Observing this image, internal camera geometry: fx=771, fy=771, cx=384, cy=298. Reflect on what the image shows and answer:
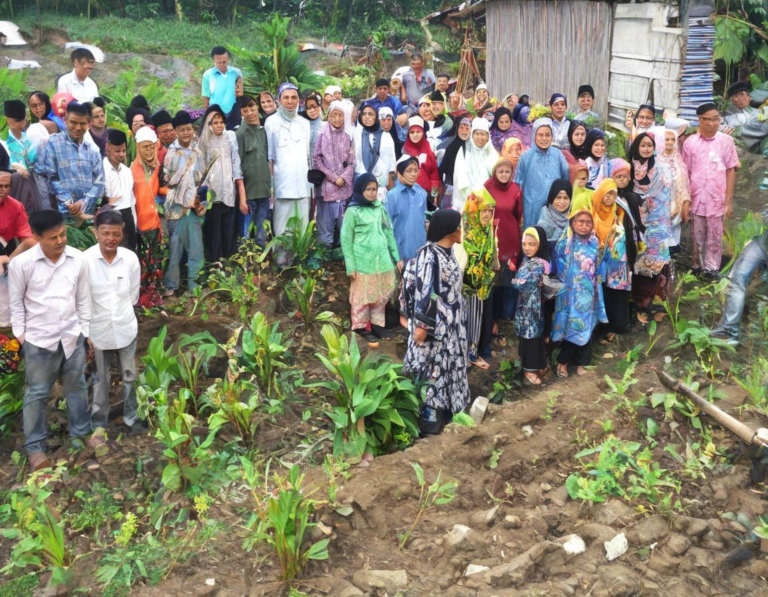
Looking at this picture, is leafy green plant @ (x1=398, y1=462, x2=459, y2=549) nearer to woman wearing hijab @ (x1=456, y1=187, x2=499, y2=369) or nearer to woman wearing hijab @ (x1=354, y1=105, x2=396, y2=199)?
woman wearing hijab @ (x1=456, y1=187, x2=499, y2=369)

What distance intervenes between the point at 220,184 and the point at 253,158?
45 cm

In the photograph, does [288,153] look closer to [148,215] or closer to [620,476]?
[148,215]

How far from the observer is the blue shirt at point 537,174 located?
746cm

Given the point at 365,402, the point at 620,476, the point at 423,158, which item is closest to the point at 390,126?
the point at 423,158

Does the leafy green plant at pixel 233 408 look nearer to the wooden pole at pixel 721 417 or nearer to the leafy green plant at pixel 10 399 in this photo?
the leafy green plant at pixel 10 399

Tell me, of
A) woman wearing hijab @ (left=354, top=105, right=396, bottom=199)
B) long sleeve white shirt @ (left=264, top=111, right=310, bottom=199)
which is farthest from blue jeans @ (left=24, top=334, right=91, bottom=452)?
woman wearing hijab @ (left=354, top=105, right=396, bottom=199)

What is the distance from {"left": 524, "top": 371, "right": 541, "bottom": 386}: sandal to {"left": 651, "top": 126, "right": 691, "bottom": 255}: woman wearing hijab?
7.16 ft

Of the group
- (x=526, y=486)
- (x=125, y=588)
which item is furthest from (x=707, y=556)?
(x=125, y=588)

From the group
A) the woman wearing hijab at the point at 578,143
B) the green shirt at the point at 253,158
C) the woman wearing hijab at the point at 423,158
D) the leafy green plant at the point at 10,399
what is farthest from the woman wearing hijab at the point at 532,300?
the leafy green plant at the point at 10,399

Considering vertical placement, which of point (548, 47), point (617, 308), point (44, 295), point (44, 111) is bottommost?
point (617, 308)

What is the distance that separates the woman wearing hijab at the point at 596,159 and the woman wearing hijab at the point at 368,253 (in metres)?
2.12

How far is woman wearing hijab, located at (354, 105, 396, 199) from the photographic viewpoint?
8.10 meters

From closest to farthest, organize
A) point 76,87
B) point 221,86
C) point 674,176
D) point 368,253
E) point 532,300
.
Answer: point 532,300 → point 368,253 → point 674,176 → point 76,87 → point 221,86

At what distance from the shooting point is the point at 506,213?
711cm
